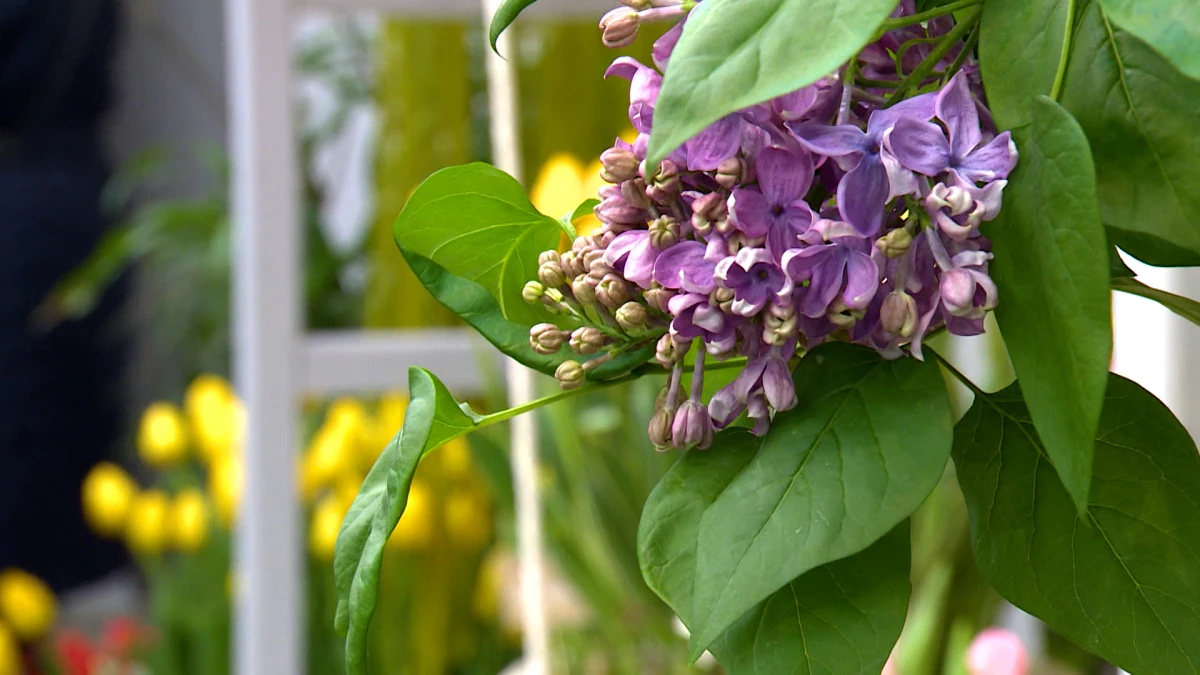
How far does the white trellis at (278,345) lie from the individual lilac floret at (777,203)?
49cm

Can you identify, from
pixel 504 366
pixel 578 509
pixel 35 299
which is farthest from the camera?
pixel 35 299

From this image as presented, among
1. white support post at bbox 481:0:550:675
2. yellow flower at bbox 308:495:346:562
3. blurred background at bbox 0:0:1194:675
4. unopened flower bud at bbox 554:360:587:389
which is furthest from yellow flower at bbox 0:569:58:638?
unopened flower bud at bbox 554:360:587:389

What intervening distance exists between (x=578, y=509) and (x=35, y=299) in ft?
2.44

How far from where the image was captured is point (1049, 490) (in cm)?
12

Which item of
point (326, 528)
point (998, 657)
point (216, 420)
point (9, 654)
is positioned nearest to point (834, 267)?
point (998, 657)

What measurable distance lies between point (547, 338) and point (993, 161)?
6 cm

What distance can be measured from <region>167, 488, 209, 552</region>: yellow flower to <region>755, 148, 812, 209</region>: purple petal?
821mm

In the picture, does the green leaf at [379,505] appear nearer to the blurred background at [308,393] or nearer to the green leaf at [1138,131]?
the green leaf at [1138,131]

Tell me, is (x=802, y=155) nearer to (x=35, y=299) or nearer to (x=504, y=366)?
(x=504, y=366)

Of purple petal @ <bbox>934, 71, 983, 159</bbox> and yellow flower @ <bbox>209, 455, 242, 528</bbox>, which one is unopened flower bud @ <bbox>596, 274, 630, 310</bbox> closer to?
Result: purple petal @ <bbox>934, 71, 983, 159</bbox>

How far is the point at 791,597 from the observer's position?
0.12 metres

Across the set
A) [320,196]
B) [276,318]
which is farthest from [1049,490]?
[320,196]

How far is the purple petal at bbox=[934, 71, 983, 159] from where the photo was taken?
106mm

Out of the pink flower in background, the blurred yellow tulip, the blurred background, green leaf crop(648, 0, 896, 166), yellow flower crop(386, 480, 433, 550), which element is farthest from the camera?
the blurred yellow tulip
